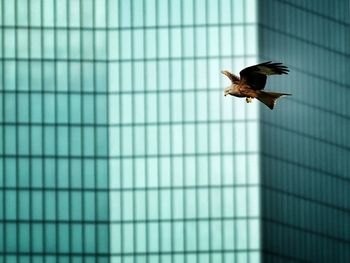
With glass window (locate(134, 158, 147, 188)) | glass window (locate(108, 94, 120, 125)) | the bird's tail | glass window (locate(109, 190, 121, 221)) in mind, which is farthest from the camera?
glass window (locate(108, 94, 120, 125))

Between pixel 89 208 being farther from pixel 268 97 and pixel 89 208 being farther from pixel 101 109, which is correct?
pixel 268 97

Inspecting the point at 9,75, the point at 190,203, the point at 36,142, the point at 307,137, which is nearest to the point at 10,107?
the point at 9,75

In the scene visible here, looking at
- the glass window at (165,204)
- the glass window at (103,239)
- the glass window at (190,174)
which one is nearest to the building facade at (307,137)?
the glass window at (190,174)

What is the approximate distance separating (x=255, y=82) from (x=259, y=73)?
249mm

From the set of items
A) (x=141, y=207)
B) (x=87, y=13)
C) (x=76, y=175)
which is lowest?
(x=141, y=207)

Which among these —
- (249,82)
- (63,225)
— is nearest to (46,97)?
(63,225)

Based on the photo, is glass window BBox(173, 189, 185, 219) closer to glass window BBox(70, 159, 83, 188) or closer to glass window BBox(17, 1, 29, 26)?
glass window BBox(70, 159, 83, 188)

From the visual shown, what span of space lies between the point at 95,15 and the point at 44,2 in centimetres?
373

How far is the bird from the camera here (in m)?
25.1

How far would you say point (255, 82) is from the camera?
83.9ft

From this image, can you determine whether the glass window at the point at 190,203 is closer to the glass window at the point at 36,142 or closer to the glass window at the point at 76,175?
the glass window at the point at 76,175

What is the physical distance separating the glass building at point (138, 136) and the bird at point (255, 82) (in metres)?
65.4

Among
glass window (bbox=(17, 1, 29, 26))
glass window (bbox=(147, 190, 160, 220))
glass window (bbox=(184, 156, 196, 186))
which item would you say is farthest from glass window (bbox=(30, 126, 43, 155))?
glass window (bbox=(184, 156, 196, 186))

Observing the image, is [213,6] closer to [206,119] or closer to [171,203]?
[206,119]
